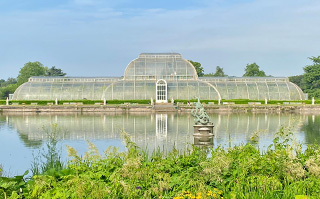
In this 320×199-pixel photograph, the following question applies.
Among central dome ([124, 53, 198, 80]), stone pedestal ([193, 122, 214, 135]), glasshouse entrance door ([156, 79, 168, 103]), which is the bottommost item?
stone pedestal ([193, 122, 214, 135])

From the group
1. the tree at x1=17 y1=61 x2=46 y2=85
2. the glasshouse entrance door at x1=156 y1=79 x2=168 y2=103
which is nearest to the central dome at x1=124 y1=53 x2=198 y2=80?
the glasshouse entrance door at x1=156 y1=79 x2=168 y2=103

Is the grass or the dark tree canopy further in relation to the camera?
the dark tree canopy

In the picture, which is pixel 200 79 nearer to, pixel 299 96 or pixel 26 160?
pixel 299 96

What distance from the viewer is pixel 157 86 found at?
7638 cm

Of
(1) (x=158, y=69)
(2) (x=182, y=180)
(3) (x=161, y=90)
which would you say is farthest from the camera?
(1) (x=158, y=69)

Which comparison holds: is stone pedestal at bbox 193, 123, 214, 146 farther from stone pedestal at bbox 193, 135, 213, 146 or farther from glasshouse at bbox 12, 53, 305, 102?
glasshouse at bbox 12, 53, 305, 102

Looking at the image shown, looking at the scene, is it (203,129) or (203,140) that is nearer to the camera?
(203,140)

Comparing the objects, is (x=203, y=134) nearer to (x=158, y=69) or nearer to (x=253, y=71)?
(x=158, y=69)

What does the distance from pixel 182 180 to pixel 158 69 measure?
237ft

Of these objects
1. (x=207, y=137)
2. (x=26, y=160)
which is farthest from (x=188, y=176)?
(x=207, y=137)

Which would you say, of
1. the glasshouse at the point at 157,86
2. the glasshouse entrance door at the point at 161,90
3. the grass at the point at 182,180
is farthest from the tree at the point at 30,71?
the grass at the point at 182,180

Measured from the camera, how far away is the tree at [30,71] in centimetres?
11966

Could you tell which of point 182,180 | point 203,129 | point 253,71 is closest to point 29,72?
point 253,71

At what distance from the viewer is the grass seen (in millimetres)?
8258
